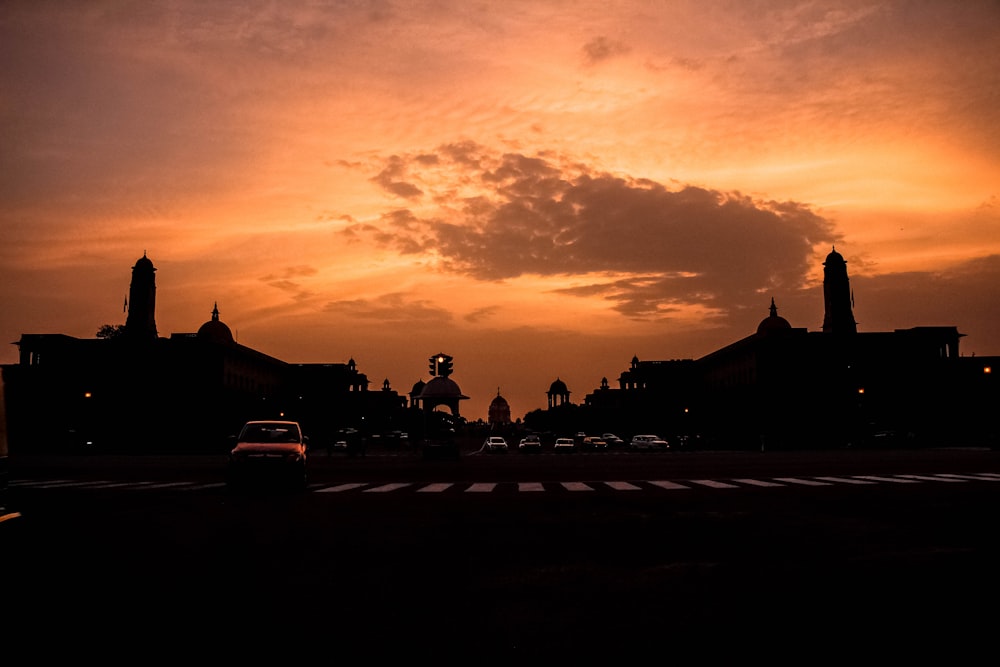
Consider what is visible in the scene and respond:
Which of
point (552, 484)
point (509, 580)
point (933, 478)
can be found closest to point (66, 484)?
point (552, 484)

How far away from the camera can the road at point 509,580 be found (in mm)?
5867

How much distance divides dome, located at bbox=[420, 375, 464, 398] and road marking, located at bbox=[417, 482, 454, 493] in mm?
36595

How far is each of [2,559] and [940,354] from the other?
10986 cm

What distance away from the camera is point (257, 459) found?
20.4m

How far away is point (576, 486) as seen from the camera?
22938 mm

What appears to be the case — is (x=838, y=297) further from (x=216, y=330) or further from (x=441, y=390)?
(x=216, y=330)

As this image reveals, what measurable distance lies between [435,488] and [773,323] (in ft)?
332

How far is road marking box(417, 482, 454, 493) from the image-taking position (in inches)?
837

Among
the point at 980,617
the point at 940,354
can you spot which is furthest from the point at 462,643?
the point at 940,354

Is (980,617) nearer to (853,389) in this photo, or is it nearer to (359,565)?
(359,565)

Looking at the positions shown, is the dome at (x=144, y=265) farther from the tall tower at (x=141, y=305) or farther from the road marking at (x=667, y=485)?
the road marking at (x=667, y=485)

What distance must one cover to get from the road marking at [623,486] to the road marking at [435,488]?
4333 mm

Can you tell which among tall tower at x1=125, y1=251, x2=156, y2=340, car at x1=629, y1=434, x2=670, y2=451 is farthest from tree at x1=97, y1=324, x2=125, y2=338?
car at x1=629, y1=434, x2=670, y2=451

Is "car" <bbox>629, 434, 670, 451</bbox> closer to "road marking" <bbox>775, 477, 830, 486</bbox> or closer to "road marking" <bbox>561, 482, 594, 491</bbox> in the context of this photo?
"road marking" <bbox>775, 477, 830, 486</bbox>
